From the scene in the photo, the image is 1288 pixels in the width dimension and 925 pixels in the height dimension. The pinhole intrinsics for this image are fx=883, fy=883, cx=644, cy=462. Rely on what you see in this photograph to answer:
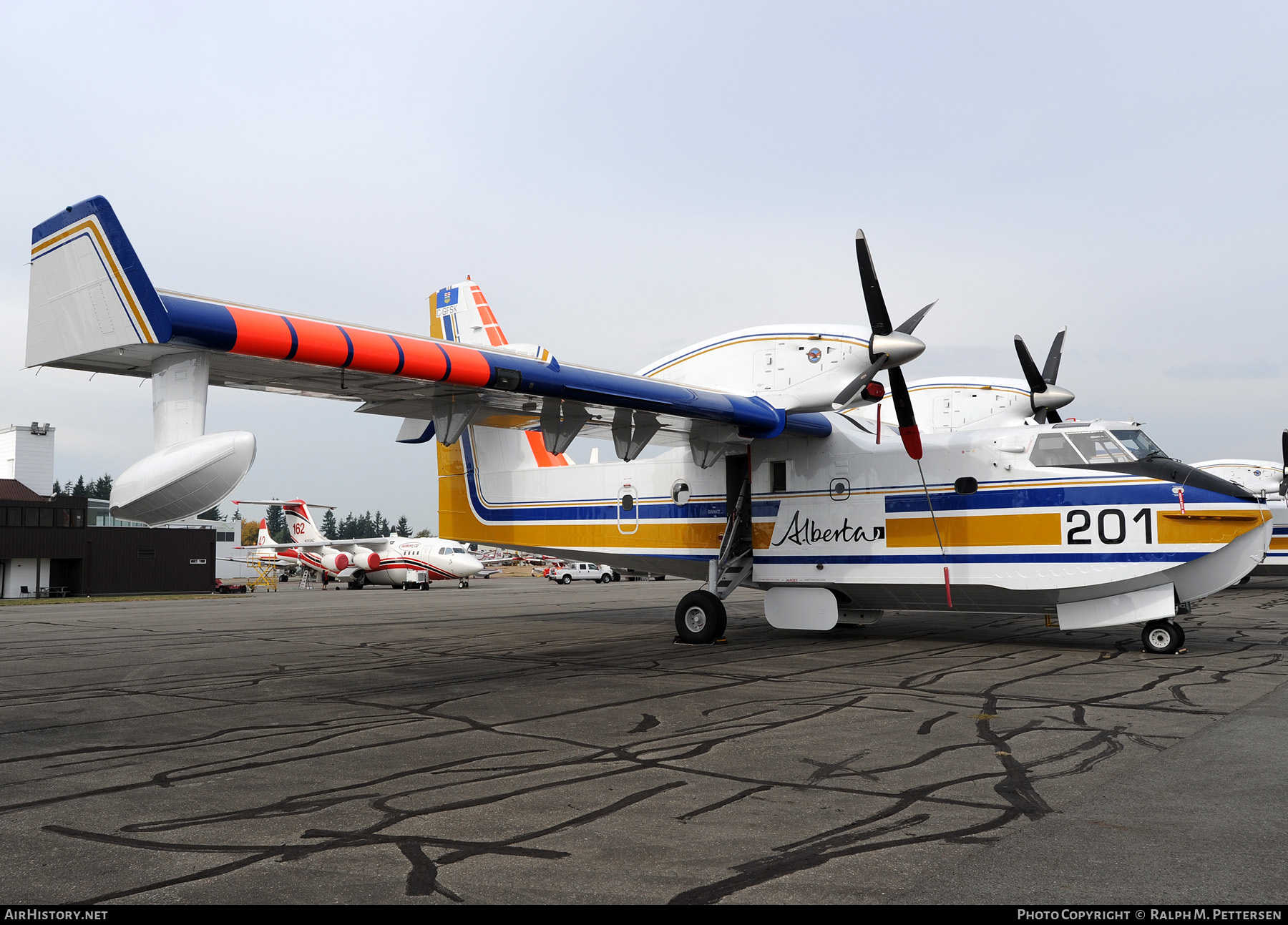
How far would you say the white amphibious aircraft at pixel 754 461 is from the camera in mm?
8109

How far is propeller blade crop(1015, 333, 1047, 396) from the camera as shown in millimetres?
15617

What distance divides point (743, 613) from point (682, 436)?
27.9ft

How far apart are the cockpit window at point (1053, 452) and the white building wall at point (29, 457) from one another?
186 feet

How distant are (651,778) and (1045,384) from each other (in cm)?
1332

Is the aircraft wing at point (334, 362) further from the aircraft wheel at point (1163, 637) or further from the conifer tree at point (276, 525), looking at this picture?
the conifer tree at point (276, 525)

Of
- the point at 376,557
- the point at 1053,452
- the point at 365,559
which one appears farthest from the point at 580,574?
the point at 1053,452

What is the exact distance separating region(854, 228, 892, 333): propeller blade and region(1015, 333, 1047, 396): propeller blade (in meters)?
4.23

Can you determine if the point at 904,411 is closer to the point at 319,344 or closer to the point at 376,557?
the point at 319,344


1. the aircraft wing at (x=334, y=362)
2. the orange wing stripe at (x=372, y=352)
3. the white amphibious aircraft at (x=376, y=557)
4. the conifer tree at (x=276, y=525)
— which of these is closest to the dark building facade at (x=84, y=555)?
the white amphibious aircraft at (x=376, y=557)

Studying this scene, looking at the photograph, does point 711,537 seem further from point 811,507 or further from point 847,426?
point 847,426

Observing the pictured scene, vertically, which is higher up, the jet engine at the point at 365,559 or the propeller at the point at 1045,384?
the propeller at the point at 1045,384

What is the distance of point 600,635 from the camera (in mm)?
16297

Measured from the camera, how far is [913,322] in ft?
43.0

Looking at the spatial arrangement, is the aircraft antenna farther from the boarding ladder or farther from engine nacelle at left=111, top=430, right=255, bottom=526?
engine nacelle at left=111, top=430, right=255, bottom=526
